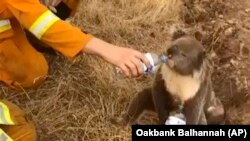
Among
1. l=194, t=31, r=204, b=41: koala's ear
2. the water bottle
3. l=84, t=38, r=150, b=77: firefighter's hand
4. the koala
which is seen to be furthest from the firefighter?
l=194, t=31, r=204, b=41: koala's ear

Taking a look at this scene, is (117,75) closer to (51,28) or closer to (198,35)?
(198,35)

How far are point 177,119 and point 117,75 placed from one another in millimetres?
947

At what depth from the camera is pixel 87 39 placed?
140 inches

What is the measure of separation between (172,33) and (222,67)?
1.95 ft

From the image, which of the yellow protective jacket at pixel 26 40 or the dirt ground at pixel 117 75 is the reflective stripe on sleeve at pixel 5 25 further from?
the dirt ground at pixel 117 75

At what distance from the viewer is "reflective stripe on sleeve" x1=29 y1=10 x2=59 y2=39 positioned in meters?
3.59

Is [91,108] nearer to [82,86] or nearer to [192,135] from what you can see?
[82,86]

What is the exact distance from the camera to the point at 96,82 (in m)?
4.88

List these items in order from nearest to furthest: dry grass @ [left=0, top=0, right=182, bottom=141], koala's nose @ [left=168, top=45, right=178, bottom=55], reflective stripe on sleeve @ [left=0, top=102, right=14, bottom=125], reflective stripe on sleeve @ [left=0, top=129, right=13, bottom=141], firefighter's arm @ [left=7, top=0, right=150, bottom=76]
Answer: firefighter's arm @ [left=7, top=0, right=150, bottom=76] < reflective stripe on sleeve @ [left=0, top=129, right=13, bottom=141] < reflective stripe on sleeve @ [left=0, top=102, right=14, bottom=125] < koala's nose @ [left=168, top=45, right=178, bottom=55] < dry grass @ [left=0, top=0, right=182, bottom=141]

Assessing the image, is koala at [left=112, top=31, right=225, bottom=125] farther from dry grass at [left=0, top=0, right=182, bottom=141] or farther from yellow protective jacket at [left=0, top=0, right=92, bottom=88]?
yellow protective jacket at [left=0, top=0, right=92, bottom=88]

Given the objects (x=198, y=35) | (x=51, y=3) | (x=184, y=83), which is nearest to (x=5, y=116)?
(x=51, y=3)

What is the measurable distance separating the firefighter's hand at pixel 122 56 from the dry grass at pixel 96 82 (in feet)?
3.49
